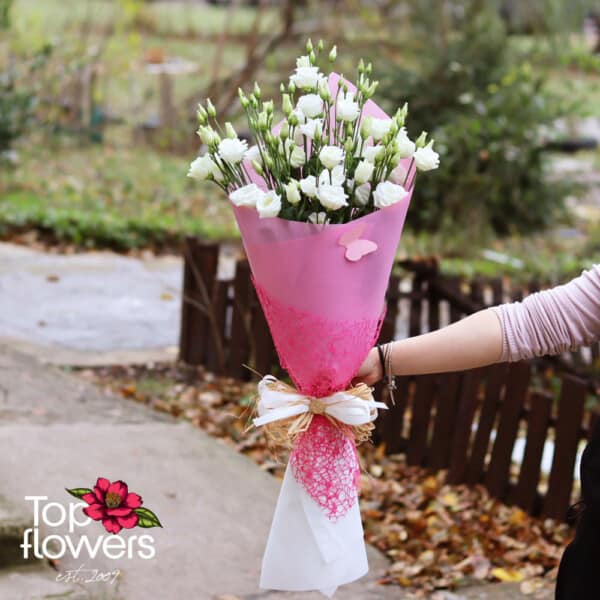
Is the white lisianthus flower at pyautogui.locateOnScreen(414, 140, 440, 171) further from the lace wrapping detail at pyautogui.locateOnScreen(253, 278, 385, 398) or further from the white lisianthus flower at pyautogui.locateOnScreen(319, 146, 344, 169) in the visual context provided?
the lace wrapping detail at pyautogui.locateOnScreen(253, 278, 385, 398)

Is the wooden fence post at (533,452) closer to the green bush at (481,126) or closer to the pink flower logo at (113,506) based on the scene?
the pink flower logo at (113,506)

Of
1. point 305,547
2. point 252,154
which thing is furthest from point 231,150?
point 305,547

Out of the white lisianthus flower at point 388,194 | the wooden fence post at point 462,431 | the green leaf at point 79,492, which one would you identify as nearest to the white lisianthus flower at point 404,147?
the white lisianthus flower at point 388,194

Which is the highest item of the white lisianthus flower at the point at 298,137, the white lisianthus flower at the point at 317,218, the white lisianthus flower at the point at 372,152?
the white lisianthus flower at the point at 298,137

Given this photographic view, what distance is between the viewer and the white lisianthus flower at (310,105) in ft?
8.14

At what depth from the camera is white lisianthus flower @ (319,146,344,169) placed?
2387 millimetres

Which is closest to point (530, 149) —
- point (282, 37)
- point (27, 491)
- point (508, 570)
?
point (282, 37)

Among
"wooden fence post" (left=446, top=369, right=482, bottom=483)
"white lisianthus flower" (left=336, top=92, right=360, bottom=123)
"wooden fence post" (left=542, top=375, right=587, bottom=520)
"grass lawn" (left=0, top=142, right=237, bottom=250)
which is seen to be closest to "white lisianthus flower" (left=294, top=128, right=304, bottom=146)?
"white lisianthus flower" (left=336, top=92, right=360, bottom=123)

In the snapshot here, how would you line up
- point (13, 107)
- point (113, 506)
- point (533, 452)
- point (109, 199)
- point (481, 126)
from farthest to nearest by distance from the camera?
point (109, 199), point (13, 107), point (481, 126), point (533, 452), point (113, 506)

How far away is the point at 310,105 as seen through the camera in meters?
2.49

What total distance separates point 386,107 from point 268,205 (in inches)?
371

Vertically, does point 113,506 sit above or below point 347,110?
below

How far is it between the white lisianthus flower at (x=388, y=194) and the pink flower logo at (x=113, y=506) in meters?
1.66

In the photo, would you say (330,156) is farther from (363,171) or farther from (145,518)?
(145,518)
